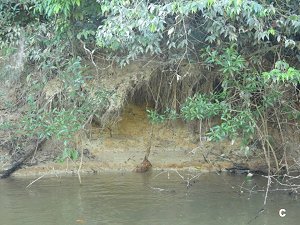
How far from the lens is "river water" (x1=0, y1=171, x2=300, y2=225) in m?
7.46

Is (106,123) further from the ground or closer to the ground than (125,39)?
closer to the ground

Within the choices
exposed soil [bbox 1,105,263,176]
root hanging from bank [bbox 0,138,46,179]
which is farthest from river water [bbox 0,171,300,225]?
exposed soil [bbox 1,105,263,176]

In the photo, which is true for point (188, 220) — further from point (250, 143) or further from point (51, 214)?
point (250, 143)

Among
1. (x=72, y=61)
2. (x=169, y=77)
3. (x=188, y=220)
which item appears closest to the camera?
(x=188, y=220)

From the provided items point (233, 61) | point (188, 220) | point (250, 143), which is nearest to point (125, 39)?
point (233, 61)

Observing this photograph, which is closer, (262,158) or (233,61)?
(233,61)

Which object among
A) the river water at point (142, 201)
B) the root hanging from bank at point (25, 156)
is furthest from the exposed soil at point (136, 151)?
the river water at point (142, 201)

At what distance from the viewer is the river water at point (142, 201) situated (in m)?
7.46

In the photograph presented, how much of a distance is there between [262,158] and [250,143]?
103 cm

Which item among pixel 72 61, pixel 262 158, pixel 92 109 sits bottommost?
pixel 262 158

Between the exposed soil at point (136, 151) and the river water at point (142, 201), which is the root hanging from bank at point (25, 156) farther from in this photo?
the river water at point (142, 201)

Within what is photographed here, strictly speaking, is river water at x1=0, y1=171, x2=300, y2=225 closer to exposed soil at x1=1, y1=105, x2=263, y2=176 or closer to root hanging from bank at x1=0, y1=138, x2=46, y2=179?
root hanging from bank at x1=0, y1=138, x2=46, y2=179

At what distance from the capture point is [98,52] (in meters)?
9.68

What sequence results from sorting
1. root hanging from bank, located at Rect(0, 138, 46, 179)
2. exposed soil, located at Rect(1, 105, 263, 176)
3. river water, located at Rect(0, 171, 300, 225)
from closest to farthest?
river water, located at Rect(0, 171, 300, 225)
root hanging from bank, located at Rect(0, 138, 46, 179)
exposed soil, located at Rect(1, 105, 263, 176)
